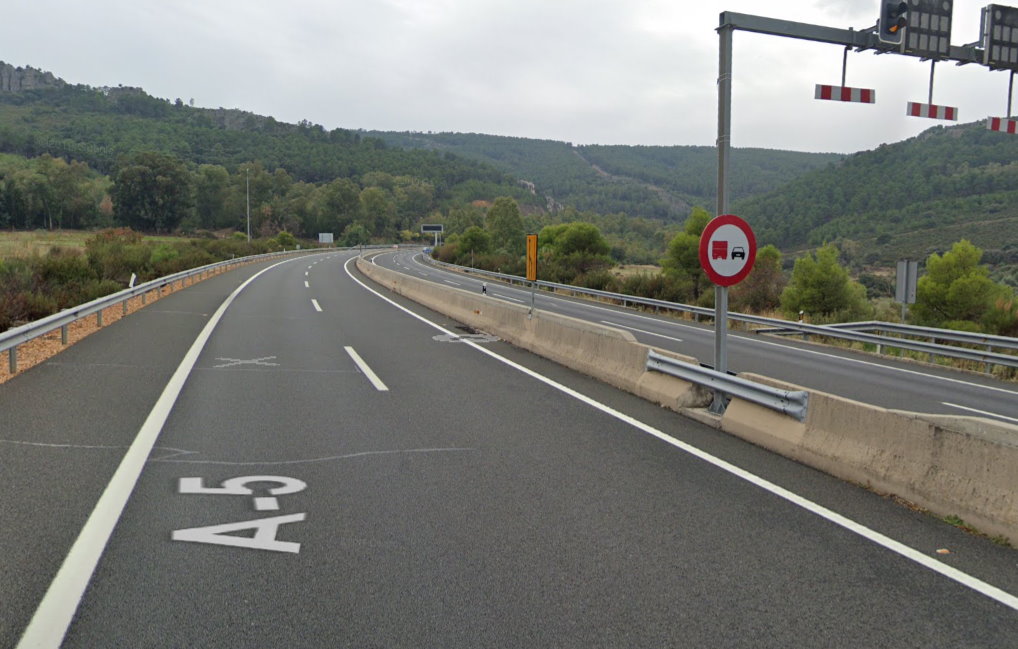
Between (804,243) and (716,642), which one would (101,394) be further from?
(804,243)

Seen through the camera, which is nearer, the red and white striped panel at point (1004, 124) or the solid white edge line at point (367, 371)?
the solid white edge line at point (367, 371)

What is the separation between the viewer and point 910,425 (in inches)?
221

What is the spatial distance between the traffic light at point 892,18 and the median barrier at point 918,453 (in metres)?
5.76

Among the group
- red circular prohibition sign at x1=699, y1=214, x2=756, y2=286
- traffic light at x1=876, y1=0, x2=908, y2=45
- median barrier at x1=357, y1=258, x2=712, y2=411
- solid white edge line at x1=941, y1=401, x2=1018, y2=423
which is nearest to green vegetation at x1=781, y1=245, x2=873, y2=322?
median barrier at x1=357, y1=258, x2=712, y2=411

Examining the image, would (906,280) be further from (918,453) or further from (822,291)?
(822,291)

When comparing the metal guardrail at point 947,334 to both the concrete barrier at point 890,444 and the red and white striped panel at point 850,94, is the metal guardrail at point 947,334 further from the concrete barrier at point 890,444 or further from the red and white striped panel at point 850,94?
the concrete barrier at point 890,444

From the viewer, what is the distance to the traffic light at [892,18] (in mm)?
9797

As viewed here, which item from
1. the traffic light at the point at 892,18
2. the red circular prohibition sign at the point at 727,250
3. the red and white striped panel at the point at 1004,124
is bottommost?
the red circular prohibition sign at the point at 727,250

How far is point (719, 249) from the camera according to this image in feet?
26.8

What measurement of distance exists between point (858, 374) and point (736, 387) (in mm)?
8132

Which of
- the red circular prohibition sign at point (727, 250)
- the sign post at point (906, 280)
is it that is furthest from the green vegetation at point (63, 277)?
the sign post at point (906, 280)

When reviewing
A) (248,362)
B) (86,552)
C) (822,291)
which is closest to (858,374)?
(248,362)

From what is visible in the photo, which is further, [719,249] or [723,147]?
[723,147]

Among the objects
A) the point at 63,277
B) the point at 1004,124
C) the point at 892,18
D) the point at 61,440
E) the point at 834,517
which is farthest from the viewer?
the point at 63,277
